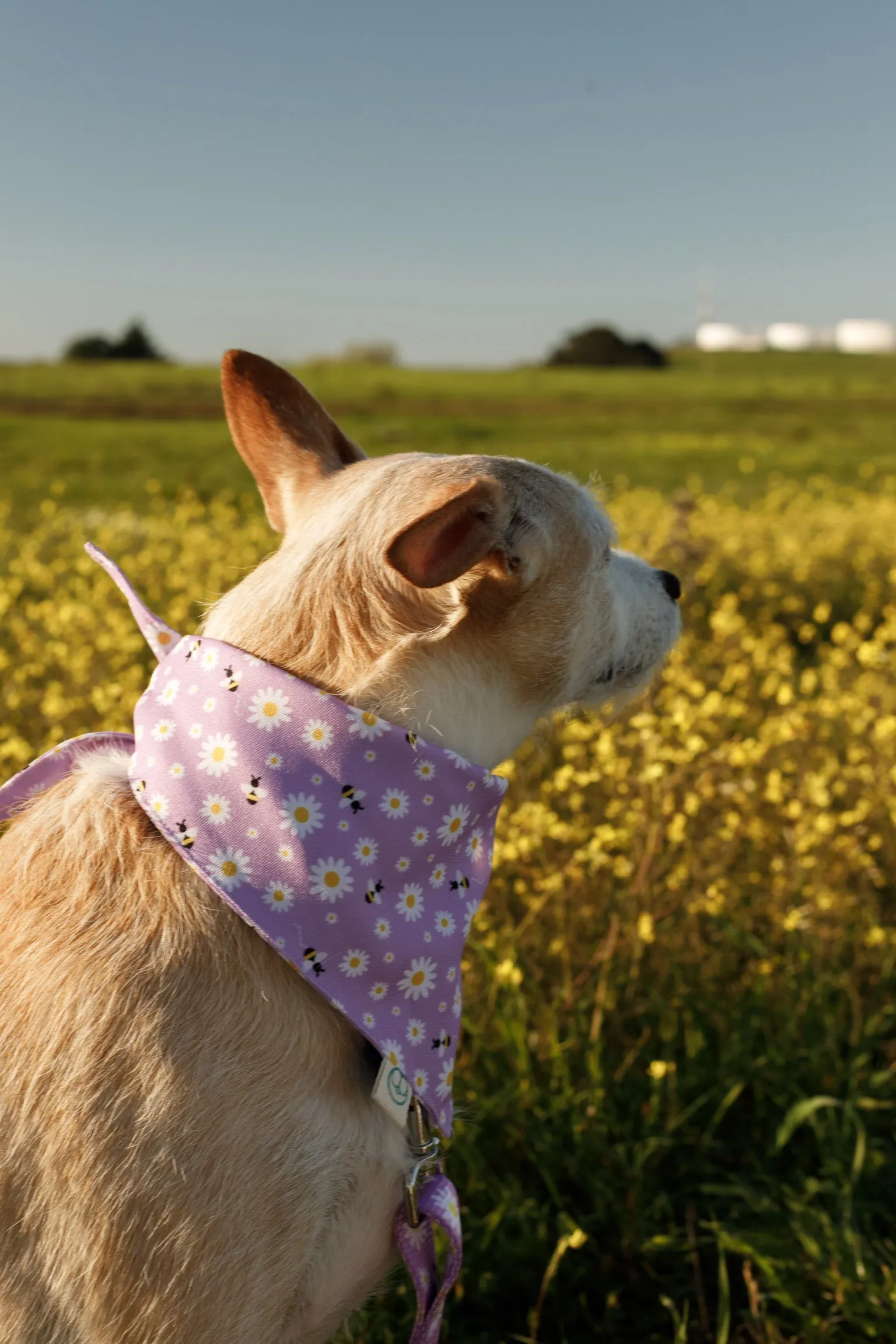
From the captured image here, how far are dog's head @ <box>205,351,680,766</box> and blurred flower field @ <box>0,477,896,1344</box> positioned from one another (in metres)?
0.36

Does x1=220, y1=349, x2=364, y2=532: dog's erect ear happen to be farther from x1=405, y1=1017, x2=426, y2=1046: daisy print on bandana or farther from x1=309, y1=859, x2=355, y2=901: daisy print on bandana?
x1=405, y1=1017, x2=426, y2=1046: daisy print on bandana

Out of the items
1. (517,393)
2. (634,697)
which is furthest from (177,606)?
(517,393)

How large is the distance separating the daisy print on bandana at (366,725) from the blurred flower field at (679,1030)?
0.63m

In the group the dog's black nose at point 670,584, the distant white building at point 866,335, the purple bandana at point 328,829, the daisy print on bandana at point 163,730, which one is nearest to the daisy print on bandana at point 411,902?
the purple bandana at point 328,829

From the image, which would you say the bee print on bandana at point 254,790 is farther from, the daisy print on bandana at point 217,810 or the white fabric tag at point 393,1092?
the white fabric tag at point 393,1092

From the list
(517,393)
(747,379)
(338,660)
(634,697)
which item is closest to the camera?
(338,660)

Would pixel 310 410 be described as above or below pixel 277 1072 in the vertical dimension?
above

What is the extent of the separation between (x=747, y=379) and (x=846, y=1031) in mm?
40640

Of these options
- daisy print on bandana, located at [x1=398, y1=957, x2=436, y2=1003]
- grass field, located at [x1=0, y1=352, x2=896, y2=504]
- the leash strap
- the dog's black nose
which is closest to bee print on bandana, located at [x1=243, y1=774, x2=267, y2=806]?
daisy print on bandana, located at [x1=398, y1=957, x2=436, y2=1003]

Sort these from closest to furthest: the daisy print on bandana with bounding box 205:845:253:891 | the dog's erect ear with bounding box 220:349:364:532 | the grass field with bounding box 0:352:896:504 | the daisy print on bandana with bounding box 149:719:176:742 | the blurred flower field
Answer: the daisy print on bandana with bounding box 205:845:253:891 < the daisy print on bandana with bounding box 149:719:176:742 < the dog's erect ear with bounding box 220:349:364:532 < the blurred flower field < the grass field with bounding box 0:352:896:504

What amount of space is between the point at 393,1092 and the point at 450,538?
2.68ft

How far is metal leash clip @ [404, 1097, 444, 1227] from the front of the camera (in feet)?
5.24

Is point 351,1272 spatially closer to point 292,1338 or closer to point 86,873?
point 292,1338

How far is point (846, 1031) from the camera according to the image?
3.06 m
